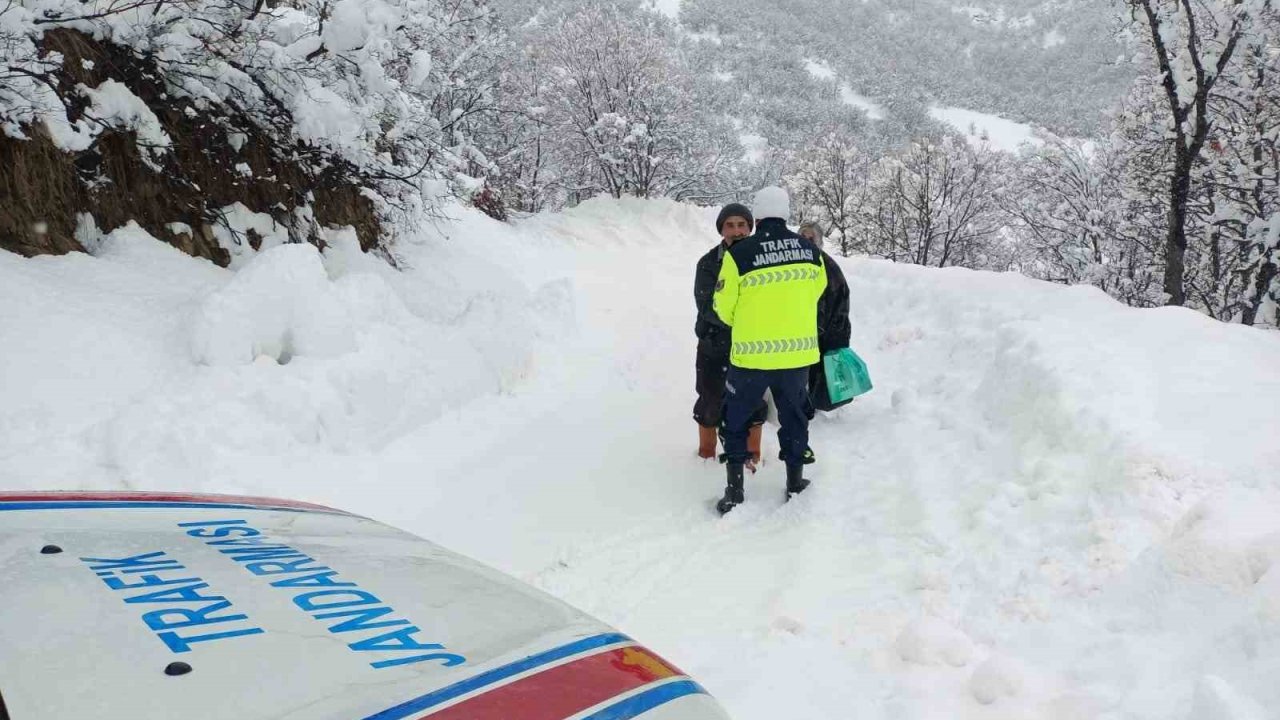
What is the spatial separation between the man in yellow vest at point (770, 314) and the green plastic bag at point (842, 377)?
116 cm

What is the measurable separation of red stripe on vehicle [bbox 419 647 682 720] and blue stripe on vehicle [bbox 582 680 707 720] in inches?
1.0

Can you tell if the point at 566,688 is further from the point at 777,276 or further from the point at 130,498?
the point at 777,276

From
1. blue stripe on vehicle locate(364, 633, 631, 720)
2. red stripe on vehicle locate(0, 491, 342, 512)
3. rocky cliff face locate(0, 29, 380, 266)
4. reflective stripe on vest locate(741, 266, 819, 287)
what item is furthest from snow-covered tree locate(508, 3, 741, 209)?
blue stripe on vehicle locate(364, 633, 631, 720)

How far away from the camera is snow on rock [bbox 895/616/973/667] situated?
2854 millimetres

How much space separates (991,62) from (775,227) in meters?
112

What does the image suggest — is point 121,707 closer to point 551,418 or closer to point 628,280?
point 551,418

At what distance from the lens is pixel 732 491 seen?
455 centimetres

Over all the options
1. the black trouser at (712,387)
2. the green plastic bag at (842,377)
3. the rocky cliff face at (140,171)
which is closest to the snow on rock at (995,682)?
the black trouser at (712,387)

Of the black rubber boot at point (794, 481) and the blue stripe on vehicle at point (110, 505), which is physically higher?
the blue stripe on vehicle at point (110, 505)

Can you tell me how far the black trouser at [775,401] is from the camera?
14.3 feet

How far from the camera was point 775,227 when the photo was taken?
428cm

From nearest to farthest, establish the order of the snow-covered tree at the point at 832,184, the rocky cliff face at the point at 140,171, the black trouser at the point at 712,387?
the rocky cliff face at the point at 140,171 → the black trouser at the point at 712,387 → the snow-covered tree at the point at 832,184

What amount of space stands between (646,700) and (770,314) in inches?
114

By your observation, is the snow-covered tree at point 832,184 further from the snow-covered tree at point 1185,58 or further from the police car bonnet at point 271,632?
the police car bonnet at point 271,632
